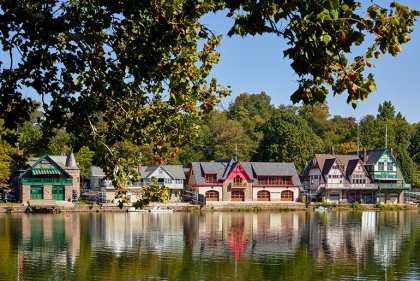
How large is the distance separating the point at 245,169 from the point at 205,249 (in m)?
48.1

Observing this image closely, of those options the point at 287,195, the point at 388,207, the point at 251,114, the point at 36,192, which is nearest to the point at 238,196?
the point at 287,195

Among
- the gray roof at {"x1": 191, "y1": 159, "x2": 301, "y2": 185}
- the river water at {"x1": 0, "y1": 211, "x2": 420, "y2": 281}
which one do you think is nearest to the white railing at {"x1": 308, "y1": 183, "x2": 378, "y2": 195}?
the gray roof at {"x1": 191, "y1": 159, "x2": 301, "y2": 185}

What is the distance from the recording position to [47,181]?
74688mm

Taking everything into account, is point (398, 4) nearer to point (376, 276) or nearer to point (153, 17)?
point (153, 17)

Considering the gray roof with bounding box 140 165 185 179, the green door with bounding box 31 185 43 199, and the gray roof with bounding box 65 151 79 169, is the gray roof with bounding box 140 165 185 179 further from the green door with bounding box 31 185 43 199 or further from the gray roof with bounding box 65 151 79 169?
the green door with bounding box 31 185 43 199

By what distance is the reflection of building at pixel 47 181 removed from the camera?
7362cm

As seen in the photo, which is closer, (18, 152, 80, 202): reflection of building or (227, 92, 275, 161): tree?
(18, 152, 80, 202): reflection of building

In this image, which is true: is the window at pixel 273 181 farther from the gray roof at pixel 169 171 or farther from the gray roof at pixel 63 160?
the gray roof at pixel 63 160

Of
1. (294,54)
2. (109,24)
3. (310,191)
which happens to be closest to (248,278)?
(109,24)

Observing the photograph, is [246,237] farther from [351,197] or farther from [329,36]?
[351,197]

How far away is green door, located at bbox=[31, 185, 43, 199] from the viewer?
243 ft

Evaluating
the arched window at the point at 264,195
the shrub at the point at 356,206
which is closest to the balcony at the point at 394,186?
the shrub at the point at 356,206

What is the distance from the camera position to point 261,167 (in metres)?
86.6

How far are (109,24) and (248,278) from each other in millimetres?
18122
